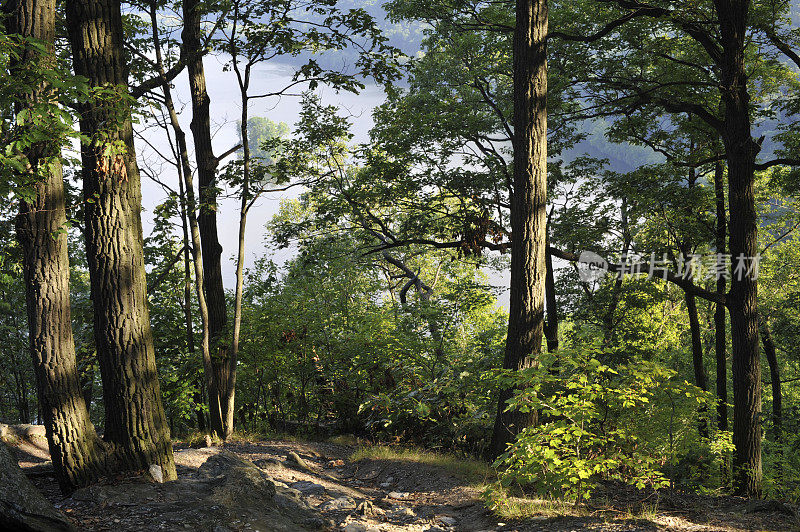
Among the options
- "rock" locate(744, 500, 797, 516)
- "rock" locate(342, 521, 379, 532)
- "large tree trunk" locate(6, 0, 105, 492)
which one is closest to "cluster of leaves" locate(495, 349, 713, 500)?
"rock" locate(744, 500, 797, 516)

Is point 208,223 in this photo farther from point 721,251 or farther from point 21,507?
point 721,251

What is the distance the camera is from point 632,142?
47.9 ft

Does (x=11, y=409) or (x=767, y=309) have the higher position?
(x=767, y=309)

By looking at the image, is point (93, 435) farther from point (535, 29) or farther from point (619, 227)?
point (619, 227)

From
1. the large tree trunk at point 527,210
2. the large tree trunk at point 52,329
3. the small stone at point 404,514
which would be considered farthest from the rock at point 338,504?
the large tree trunk at point 527,210

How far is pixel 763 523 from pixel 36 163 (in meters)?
7.63

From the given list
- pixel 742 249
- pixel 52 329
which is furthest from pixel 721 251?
pixel 52 329

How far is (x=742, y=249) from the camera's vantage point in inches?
385

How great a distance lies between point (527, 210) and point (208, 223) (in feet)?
18.1

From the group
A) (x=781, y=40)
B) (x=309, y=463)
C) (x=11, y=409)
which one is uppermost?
(x=781, y=40)

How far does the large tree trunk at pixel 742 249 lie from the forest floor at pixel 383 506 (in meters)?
3.25

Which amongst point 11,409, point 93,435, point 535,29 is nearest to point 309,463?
point 93,435

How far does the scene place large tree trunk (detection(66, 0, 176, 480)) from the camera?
5.66m

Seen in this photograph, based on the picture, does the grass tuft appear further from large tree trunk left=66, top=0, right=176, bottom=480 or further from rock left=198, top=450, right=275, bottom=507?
large tree trunk left=66, top=0, right=176, bottom=480
